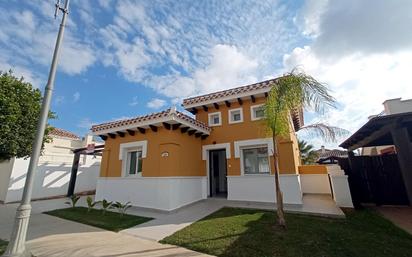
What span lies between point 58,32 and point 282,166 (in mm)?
9812

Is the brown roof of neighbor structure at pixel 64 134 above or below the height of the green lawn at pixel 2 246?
above

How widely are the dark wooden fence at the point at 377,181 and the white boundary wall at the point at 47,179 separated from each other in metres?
18.4

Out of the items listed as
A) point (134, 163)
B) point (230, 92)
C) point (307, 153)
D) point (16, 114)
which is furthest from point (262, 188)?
point (307, 153)

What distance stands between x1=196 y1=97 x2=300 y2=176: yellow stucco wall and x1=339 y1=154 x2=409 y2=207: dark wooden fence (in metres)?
3.15

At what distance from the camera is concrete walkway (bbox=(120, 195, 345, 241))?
6.52 m

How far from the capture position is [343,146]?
12.0 m

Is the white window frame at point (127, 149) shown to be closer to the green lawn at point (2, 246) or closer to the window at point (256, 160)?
the window at point (256, 160)

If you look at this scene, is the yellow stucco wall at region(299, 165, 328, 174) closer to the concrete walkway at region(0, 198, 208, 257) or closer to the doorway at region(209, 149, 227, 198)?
the doorway at region(209, 149, 227, 198)

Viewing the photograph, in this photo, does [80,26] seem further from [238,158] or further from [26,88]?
[238,158]

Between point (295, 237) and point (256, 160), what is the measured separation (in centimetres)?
537

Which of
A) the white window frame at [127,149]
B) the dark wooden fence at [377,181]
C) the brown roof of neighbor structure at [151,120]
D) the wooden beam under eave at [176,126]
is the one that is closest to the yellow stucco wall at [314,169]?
the dark wooden fence at [377,181]

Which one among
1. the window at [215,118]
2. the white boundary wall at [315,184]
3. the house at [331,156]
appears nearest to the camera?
the window at [215,118]

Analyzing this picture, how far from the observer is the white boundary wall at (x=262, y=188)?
9.46 m

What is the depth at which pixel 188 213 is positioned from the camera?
344 inches
